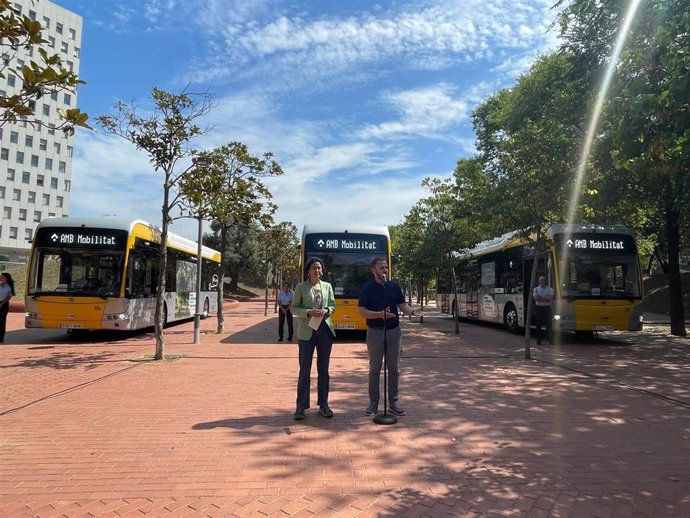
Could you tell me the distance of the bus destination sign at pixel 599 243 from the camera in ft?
44.4

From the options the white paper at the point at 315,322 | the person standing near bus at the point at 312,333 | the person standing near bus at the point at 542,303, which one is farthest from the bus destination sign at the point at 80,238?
the person standing near bus at the point at 542,303

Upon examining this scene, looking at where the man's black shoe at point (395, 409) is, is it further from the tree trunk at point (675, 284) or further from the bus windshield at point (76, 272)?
the tree trunk at point (675, 284)

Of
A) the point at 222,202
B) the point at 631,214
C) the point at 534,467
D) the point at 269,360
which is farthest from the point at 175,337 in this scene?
the point at 631,214

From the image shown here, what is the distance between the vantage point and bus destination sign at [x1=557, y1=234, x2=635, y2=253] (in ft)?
44.4

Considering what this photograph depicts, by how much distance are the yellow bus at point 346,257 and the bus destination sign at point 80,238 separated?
500 cm

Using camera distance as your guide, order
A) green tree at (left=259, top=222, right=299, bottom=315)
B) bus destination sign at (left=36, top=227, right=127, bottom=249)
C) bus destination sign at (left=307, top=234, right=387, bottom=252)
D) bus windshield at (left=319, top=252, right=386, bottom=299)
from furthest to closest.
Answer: green tree at (left=259, top=222, right=299, bottom=315)
bus destination sign at (left=307, top=234, right=387, bottom=252)
bus windshield at (left=319, top=252, right=386, bottom=299)
bus destination sign at (left=36, top=227, right=127, bottom=249)

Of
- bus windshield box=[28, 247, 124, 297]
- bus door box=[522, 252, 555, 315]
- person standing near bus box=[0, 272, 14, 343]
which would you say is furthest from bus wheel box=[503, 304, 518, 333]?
person standing near bus box=[0, 272, 14, 343]

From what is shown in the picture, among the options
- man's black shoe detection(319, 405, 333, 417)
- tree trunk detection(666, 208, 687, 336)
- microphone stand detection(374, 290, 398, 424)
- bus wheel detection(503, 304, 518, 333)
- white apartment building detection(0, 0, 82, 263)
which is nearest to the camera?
microphone stand detection(374, 290, 398, 424)

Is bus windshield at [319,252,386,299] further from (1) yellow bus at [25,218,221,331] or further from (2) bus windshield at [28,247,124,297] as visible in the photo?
(2) bus windshield at [28,247,124,297]

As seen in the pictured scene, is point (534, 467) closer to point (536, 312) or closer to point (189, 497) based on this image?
point (189, 497)

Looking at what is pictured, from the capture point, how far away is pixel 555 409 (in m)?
6.45

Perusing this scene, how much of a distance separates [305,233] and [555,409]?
943cm

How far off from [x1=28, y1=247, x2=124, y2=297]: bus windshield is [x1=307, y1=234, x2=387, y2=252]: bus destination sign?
16.8 ft

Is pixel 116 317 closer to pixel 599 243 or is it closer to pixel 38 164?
pixel 599 243
